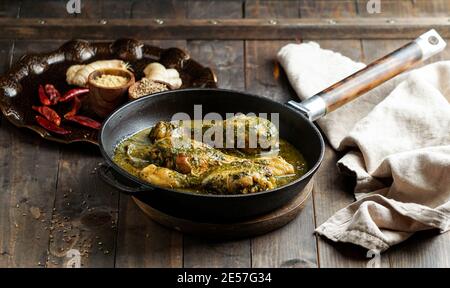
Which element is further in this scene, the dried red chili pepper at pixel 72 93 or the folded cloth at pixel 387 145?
the dried red chili pepper at pixel 72 93

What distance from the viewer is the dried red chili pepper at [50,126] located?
131 inches

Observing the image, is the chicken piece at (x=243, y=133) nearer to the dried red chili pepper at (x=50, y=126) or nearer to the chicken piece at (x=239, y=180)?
the chicken piece at (x=239, y=180)

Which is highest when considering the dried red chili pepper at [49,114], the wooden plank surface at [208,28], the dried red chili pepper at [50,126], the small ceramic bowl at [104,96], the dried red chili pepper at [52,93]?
the wooden plank surface at [208,28]

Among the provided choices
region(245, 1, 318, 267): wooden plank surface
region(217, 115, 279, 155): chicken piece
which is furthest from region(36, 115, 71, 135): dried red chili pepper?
region(245, 1, 318, 267): wooden plank surface

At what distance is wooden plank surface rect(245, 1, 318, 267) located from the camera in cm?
282

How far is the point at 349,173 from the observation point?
3.17 meters

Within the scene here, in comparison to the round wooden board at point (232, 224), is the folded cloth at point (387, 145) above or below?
above

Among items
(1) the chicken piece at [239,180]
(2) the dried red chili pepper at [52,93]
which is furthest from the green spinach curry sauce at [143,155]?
(2) the dried red chili pepper at [52,93]

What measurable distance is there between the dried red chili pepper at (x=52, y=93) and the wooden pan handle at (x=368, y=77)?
1.03 m

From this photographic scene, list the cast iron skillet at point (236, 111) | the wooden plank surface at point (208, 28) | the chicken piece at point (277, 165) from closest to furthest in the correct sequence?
the cast iron skillet at point (236, 111) < the chicken piece at point (277, 165) < the wooden plank surface at point (208, 28)

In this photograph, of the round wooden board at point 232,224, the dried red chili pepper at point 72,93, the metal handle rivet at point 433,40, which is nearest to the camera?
the round wooden board at point 232,224

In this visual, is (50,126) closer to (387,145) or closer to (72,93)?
(72,93)

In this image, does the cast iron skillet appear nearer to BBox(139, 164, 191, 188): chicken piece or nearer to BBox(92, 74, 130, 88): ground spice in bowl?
BBox(139, 164, 191, 188): chicken piece

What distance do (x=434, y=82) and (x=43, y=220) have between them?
72.5 inches
